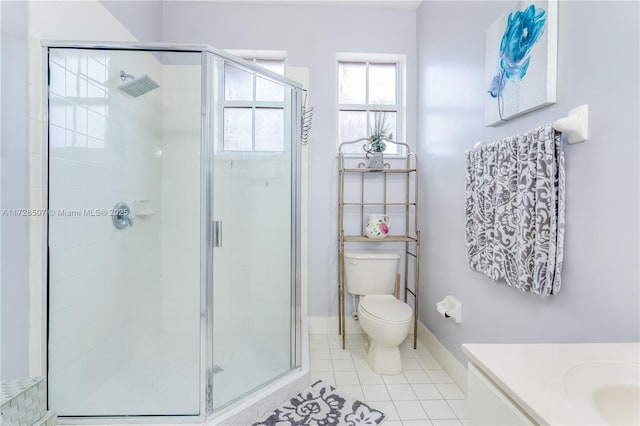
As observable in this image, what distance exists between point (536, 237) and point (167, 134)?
211 cm

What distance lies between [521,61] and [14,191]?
7.24ft

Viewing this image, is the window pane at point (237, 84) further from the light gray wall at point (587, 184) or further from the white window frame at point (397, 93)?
the light gray wall at point (587, 184)

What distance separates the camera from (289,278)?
189 centimetres

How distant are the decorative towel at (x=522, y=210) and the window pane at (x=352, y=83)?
1324 mm

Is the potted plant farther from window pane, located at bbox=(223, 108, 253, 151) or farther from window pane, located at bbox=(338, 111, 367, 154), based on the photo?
window pane, located at bbox=(223, 108, 253, 151)

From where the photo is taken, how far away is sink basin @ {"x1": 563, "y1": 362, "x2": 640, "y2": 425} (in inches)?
25.1

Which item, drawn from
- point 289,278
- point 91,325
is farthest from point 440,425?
point 91,325

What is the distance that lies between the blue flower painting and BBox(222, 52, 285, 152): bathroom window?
116 cm

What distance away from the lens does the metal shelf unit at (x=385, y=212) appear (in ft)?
7.77

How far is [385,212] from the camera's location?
8.30ft

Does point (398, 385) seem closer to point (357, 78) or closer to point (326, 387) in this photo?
point (326, 387)

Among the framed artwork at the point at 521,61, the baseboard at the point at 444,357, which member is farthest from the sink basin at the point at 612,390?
the baseboard at the point at 444,357

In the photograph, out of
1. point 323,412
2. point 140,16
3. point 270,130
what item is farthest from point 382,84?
point 323,412

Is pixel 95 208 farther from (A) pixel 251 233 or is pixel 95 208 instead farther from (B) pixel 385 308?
(B) pixel 385 308
